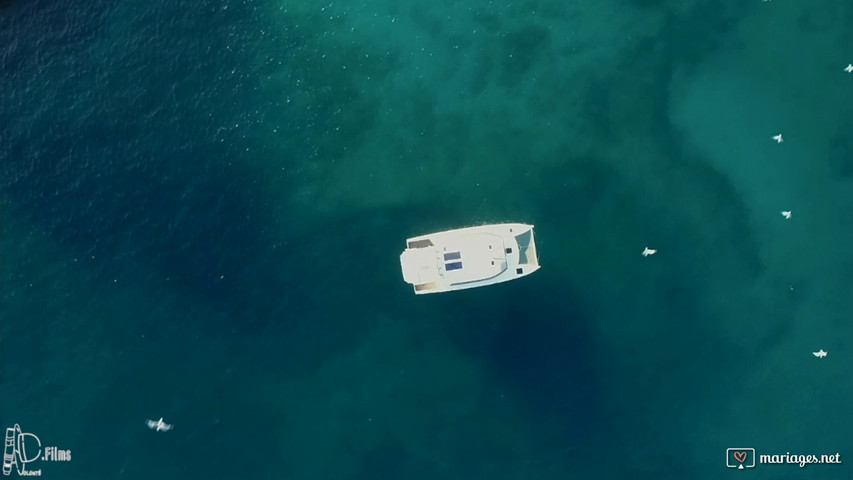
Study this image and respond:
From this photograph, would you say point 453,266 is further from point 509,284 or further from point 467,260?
point 509,284

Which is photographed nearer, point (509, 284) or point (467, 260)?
point (467, 260)

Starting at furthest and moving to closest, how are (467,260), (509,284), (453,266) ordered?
(509,284) → (453,266) → (467,260)

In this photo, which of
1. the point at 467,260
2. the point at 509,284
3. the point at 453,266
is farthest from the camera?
the point at 509,284

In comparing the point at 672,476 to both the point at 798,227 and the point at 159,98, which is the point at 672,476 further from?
the point at 159,98

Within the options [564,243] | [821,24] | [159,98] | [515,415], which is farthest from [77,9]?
[821,24]

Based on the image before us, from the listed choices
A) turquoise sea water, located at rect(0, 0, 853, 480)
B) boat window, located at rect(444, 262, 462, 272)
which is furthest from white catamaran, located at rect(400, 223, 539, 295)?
turquoise sea water, located at rect(0, 0, 853, 480)

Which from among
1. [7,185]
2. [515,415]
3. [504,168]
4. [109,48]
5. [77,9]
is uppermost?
[77,9]

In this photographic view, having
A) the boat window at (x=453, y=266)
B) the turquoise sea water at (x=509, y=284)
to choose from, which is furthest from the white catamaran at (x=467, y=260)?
the turquoise sea water at (x=509, y=284)

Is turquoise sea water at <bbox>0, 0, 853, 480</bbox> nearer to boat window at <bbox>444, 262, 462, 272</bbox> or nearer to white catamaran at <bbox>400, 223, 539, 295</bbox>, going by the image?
white catamaran at <bbox>400, 223, 539, 295</bbox>

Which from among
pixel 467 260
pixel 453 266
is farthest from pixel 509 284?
pixel 453 266
